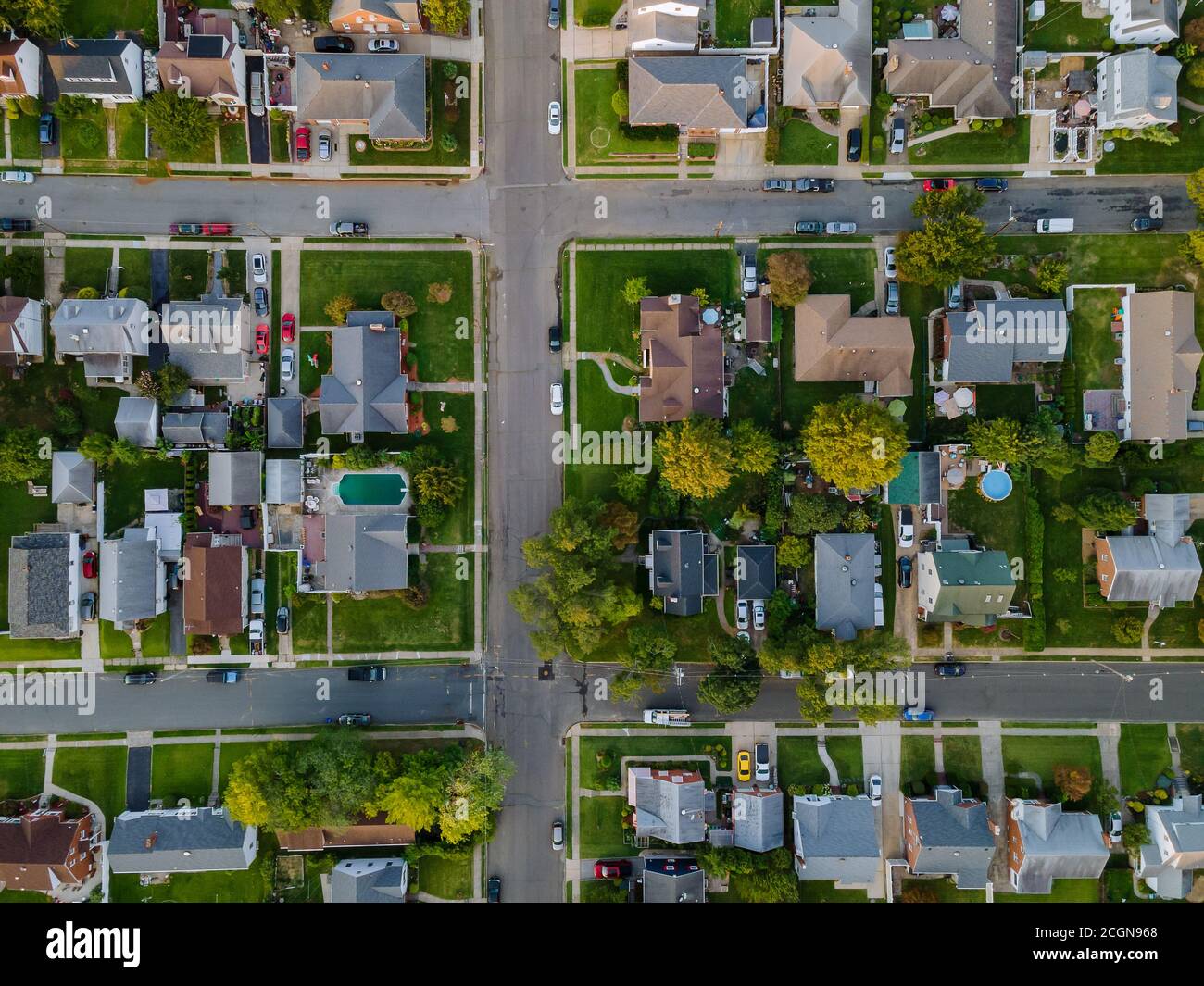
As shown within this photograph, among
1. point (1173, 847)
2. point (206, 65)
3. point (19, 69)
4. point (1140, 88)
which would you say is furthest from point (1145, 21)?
point (19, 69)

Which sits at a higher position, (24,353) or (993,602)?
(24,353)

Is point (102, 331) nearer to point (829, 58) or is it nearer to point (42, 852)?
point (42, 852)

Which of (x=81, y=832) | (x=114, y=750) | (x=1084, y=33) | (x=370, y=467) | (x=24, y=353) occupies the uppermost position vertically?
(x=1084, y=33)

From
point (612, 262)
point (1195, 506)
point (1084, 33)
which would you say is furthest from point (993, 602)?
point (1084, 33)

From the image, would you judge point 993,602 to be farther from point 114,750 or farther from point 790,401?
point 114,750

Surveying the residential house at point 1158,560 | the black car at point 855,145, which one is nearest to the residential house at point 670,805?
→ the residential house at point 1158,560

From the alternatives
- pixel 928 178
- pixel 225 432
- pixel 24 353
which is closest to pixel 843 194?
pixel 928 178

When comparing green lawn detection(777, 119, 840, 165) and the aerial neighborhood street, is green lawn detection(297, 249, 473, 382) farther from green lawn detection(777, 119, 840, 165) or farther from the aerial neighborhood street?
green lawn detection(777, 119, 840, 165)
